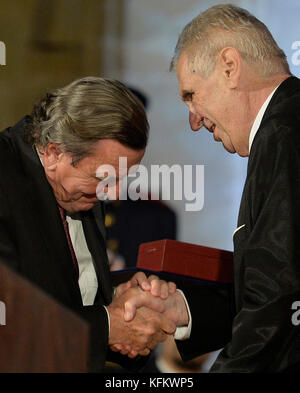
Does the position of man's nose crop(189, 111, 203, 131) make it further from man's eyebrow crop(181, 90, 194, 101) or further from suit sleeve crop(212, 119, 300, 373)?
suit sleeve crop(212, 119, 300, 373)

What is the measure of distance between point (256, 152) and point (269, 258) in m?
0.32

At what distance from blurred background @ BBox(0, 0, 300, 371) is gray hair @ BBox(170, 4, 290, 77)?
2.57m

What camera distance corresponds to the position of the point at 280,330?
2225 millimetres

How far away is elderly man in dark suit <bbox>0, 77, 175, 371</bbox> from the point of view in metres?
2.77

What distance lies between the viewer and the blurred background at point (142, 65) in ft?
18.1

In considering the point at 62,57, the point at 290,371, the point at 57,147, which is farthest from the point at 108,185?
the point at 62,57

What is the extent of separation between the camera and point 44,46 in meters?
5.66

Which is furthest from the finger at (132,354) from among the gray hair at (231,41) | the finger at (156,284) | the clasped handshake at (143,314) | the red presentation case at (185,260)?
the gray hair at (231,41)

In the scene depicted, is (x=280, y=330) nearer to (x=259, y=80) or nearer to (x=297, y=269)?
(x=297, y=269)

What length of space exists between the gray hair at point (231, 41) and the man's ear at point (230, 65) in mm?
16

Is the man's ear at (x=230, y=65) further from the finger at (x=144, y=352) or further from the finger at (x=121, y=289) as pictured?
the finger at (x=144, y=352)

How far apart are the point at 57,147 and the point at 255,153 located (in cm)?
83

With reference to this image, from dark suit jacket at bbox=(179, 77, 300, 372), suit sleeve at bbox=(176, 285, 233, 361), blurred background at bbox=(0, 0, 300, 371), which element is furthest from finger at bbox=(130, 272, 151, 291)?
blurred background at bbox=(0, 0, 300, 371)

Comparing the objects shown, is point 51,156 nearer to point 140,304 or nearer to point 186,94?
point 186,94
